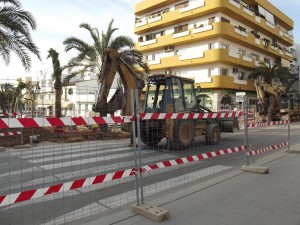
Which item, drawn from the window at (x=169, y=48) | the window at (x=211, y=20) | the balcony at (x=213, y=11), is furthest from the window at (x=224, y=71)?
the window at (x=169, y=48)

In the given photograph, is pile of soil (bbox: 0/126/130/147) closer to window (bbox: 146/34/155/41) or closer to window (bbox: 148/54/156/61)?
window (bbox: 148/54/156/61)

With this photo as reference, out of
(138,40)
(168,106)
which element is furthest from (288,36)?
(168,106)

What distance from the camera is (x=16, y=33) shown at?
12.2m

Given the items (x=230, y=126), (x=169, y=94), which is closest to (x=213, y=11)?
(x=230, y=126)

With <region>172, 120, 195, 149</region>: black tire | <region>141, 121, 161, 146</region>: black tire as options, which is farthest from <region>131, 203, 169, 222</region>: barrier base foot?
<region>172, 120, 195, 149</region>: black tire

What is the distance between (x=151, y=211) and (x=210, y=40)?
29.7 m

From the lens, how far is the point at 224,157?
956cm

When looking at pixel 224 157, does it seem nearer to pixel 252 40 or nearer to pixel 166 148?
pixel 166 148

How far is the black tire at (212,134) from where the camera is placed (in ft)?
35.9

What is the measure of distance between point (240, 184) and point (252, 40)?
33.0m

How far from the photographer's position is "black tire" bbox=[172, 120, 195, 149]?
10090 mm

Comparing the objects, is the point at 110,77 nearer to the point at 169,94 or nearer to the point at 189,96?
the point at 169,94

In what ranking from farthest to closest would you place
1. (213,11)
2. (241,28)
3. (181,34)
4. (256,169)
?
1. (241,28)
2. (181,34)
3. (213,11)
4. (256,169)

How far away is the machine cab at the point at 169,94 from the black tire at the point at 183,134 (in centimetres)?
58
